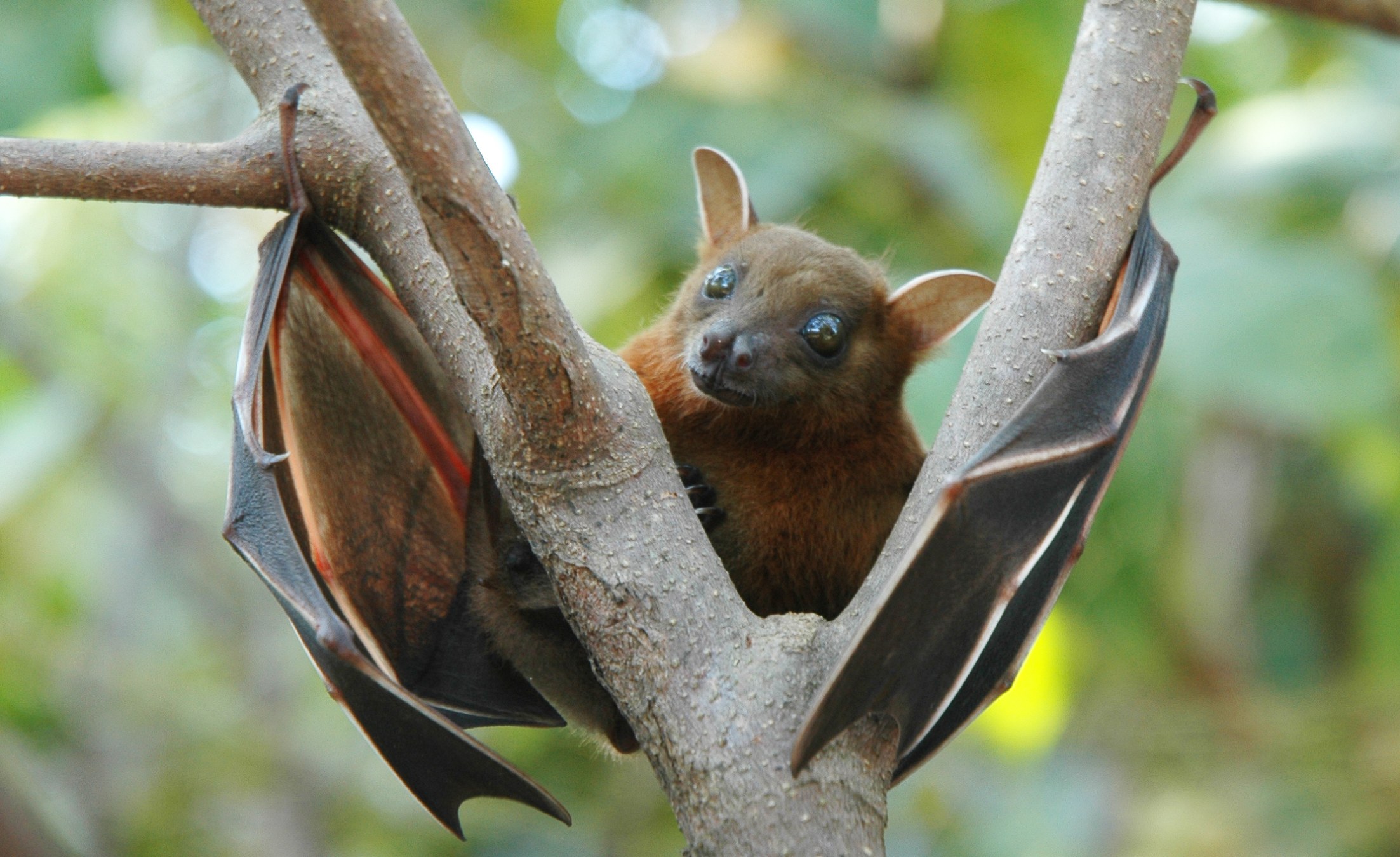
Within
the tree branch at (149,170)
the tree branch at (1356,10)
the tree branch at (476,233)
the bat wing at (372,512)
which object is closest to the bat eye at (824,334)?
the bat wing at (372,512)

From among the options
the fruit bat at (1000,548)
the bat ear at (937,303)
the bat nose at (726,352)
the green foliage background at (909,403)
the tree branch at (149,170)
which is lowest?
the green foliage background at (909,403)

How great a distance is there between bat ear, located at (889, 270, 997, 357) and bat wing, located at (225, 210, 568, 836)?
3.83 feet

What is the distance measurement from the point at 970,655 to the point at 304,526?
1.31 m

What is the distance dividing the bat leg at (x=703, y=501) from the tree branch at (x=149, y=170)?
1081mm

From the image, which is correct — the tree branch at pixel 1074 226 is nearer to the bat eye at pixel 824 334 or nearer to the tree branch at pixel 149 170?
the bat eye at pixel 824 334

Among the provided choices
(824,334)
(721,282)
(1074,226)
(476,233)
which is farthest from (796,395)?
(476,233)

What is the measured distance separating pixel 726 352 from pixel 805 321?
31cm

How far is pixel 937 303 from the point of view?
3.21m

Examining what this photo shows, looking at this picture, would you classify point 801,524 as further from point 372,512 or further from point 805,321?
point 372,512

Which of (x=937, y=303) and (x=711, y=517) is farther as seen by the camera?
(x=937, y=303)

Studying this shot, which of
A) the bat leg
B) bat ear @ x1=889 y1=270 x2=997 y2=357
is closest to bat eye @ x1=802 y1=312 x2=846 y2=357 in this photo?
bat ear @ x1=889 y1=270 x2=997 y2=357

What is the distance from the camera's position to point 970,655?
81.5 inches

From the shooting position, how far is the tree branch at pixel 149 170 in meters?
2.14

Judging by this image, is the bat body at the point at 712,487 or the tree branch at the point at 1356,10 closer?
the bat body at the point at 712,487
